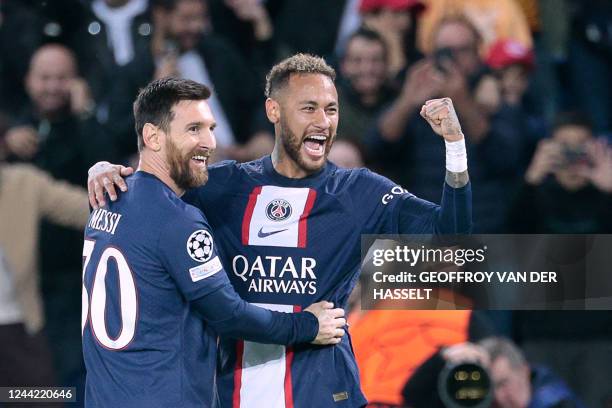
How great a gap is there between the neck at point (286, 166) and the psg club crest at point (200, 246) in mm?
615

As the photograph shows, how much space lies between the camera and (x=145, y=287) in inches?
148

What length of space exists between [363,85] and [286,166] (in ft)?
8.14

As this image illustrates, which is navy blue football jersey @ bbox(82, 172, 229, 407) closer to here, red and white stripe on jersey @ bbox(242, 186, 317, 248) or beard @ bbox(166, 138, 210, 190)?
beard @ bbox(166, 138, 210, 190)

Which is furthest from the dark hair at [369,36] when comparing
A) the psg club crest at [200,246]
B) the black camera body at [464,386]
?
the psg club crest at [200,246]

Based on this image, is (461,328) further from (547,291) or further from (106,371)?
(106,371)

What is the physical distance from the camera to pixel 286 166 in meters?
4.30

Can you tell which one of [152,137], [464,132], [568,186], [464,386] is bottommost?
[464,386]

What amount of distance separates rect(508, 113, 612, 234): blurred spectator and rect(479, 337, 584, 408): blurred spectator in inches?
28.4

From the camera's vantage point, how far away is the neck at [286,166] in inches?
168

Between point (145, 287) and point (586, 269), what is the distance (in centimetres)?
325

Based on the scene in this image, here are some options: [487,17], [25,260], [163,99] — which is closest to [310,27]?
[487,17]

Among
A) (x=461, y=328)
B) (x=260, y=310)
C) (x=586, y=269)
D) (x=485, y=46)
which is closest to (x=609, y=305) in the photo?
(x=586, y=269)

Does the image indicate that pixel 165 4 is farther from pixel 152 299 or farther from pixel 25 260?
pixel 152 299

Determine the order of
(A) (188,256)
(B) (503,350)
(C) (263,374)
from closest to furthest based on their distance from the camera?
(A) (188,256) → (C) (263,374) → (B) (503,350)
